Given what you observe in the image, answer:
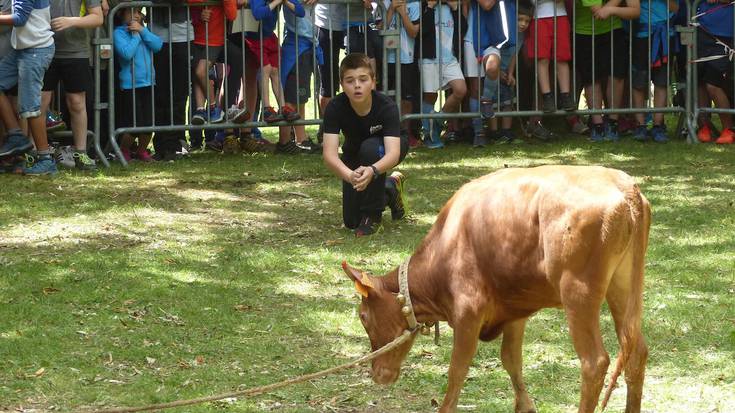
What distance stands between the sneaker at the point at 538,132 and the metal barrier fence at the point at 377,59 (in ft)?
0.85

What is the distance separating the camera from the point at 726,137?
13.4m

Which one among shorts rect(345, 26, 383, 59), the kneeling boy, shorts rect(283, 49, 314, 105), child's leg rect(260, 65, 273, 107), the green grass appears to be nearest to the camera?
the green grass

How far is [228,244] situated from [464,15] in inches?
203

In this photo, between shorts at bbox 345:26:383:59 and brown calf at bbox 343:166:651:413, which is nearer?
brown calf at bbox 343:166:651:413

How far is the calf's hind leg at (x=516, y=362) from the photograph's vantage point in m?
5.98

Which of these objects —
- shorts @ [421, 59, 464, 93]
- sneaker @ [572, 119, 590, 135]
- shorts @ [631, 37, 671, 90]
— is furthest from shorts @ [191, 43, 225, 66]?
shorts @ [631, 37, 671, 90]

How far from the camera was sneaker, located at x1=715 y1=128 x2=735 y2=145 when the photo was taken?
527 inches

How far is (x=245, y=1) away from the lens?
505 inches

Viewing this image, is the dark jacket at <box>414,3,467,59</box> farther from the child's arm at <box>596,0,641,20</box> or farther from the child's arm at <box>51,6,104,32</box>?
the child's arm at <box>51,6,104,32</box>

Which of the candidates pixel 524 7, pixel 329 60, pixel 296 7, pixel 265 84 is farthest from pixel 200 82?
pixel 524 7

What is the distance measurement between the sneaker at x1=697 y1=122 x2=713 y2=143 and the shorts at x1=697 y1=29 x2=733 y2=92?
42 cm

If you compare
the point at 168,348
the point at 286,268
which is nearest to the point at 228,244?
the point at 286,268

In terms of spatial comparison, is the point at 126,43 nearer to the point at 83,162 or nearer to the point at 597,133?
the point at 83,162

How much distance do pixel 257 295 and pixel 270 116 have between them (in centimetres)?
501
